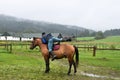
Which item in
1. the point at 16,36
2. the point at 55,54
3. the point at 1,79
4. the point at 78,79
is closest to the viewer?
the point at 1,79

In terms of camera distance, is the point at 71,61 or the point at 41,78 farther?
the point at 71,61

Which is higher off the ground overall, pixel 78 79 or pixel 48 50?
pixel 48 50

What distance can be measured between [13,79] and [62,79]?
2.29 meters

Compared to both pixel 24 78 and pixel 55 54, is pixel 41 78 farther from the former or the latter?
pixel 55 54

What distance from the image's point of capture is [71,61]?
1559 cm

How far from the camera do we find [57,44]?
51.7ft

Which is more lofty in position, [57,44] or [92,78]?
[57,44]

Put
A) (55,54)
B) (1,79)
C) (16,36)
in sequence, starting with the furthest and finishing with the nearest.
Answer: (16,36)
(55,54)
(1,79)

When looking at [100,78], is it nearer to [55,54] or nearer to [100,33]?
[55,54]

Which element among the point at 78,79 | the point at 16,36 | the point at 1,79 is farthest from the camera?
the point at 16,36

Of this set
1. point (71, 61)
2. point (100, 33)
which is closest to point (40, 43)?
point (71, 61)

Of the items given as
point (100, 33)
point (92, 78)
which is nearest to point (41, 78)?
point (92, 78)

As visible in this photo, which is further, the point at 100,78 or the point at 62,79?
the point at 100,78

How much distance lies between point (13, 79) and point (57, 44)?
383 centimetres
